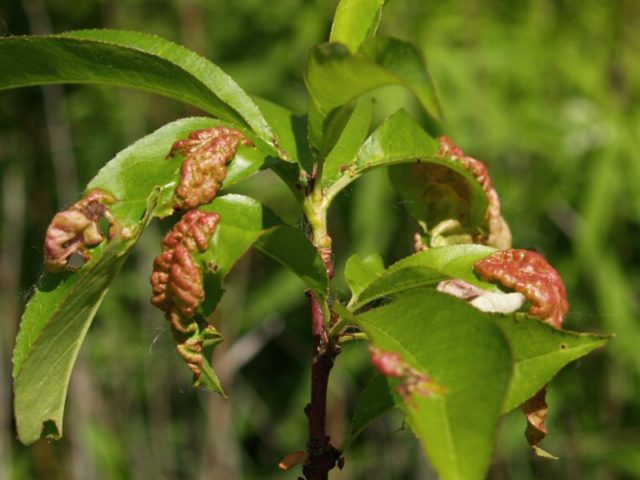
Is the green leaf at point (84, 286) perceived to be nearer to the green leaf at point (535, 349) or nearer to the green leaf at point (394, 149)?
the green leaf at point (394, 149)

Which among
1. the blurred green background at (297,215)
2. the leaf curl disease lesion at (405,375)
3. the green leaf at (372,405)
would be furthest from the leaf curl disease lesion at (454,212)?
the blurred green background at (297,215)

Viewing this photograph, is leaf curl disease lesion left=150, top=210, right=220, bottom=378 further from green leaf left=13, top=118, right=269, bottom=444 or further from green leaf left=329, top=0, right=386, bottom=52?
green leaf left=329, top=0, right=386, bottom=52

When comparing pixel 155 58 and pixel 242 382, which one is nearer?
pixel 155 58

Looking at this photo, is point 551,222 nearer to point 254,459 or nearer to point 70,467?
point 254,459

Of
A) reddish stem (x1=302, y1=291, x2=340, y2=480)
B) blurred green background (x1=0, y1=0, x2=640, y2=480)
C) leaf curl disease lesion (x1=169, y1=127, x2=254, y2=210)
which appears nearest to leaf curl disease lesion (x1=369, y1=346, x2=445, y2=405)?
reddish stem (x1=302, y1=291, x2=340, y2=480)

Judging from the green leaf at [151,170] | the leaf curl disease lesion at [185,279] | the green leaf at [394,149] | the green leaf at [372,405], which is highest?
the green leaf at [151,170]

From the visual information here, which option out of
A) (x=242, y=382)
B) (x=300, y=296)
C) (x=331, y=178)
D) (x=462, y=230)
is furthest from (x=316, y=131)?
(x=242, y=382)
